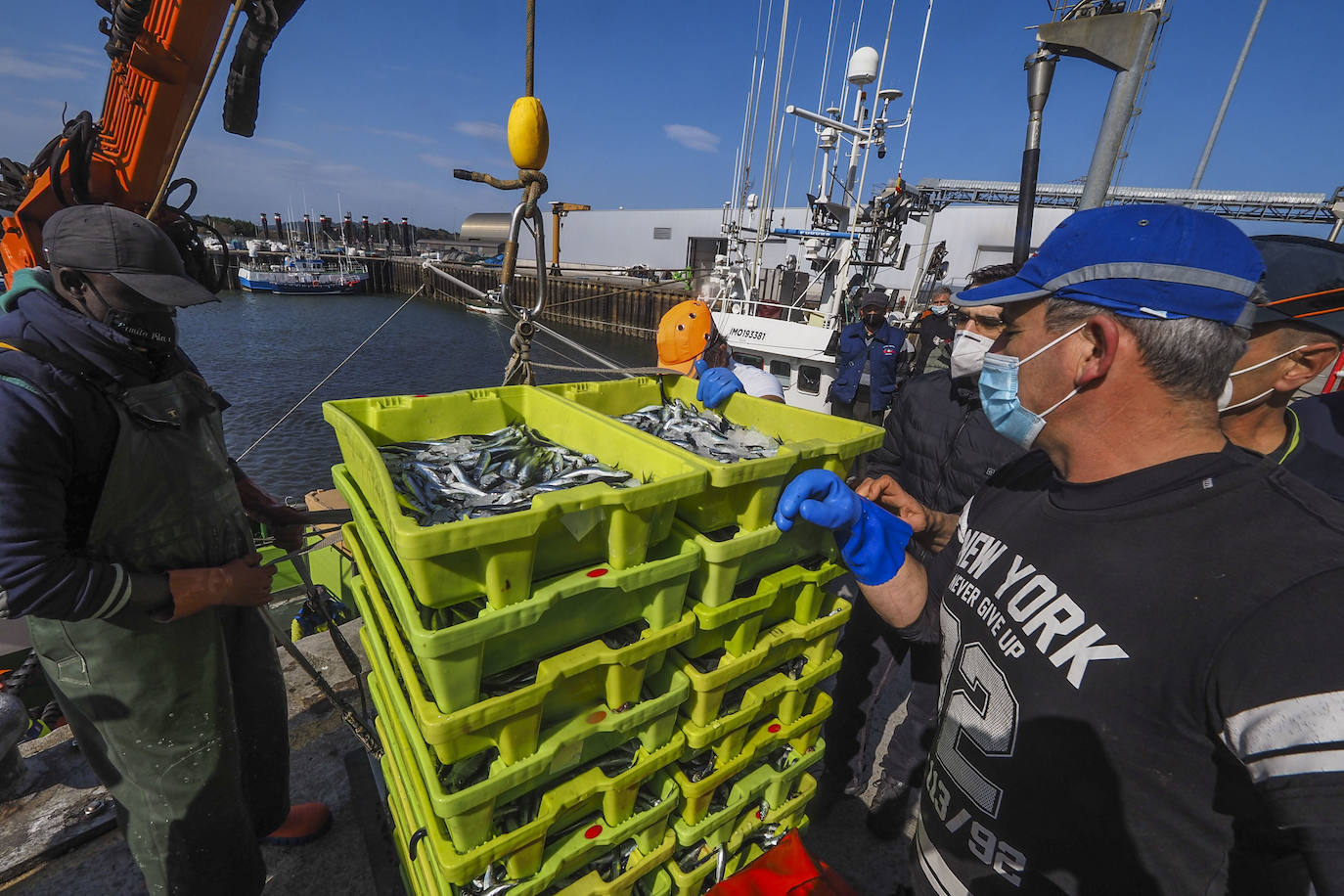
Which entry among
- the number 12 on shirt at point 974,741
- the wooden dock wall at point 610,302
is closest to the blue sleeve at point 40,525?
the number 12 on shirt at point 974,741

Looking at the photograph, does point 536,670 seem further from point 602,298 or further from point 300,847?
point 602,298

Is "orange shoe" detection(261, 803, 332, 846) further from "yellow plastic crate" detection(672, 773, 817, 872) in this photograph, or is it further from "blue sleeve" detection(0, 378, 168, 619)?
"yellow plastic crate" detection(672, 773, 817, 872)

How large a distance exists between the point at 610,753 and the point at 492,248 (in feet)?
255

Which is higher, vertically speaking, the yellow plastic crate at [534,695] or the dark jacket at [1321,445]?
the dark jacket at [1321,445]

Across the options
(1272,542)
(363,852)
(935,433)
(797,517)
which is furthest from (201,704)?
(935,433)

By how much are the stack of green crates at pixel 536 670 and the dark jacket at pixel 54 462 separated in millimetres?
742

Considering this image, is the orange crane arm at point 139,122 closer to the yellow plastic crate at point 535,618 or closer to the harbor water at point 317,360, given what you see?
the yellow plastic crate at point 535,618

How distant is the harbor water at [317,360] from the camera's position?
1582 cm

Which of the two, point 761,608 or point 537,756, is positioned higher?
point 761,608

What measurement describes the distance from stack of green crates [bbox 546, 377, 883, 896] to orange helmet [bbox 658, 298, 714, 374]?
4.86 feet

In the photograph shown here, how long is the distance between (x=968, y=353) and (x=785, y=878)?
3.07 m

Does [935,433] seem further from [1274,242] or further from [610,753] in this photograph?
[610,753]

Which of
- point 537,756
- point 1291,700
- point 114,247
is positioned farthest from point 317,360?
point 1291,700

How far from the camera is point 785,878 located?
188cm
